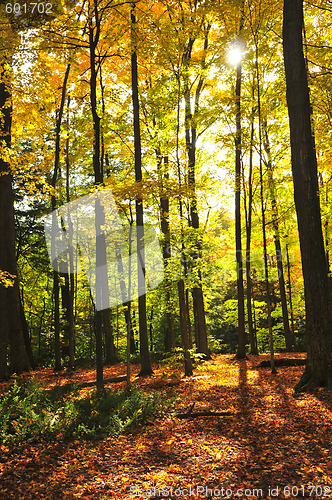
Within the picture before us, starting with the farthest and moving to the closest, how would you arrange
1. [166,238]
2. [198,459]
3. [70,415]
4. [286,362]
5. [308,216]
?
[286,362] → [166,238] → [308,216] → [70,415] → [198,459]

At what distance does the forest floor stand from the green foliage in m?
0.18

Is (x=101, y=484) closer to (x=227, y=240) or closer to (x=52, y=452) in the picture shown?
(x=52, y=452)

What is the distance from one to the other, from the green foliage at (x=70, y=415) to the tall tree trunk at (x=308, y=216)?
324 cm

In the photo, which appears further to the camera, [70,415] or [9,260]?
[9,260]

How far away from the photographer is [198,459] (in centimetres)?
427

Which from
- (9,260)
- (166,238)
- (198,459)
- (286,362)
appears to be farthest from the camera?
(9,260)

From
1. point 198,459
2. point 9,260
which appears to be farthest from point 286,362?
point 9,260

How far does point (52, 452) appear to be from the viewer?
4688mm

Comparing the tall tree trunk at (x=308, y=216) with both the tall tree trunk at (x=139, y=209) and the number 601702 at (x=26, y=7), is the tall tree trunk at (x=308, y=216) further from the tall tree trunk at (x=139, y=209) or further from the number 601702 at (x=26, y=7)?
the number 601702 at (x=26, y=7)

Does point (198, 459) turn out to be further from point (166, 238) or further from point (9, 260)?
point (9, 260)

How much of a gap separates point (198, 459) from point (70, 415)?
235 centimetres

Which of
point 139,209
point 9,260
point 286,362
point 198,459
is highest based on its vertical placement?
point 139,209

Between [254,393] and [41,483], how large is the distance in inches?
198

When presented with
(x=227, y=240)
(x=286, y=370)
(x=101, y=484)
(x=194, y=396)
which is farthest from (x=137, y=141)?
(x=227, y=240)
